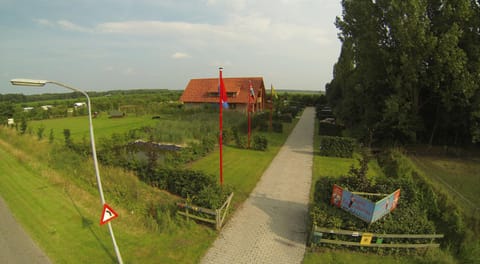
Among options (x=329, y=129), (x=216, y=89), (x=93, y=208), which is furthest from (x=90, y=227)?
(x=216, y=89)

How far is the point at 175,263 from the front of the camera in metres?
6.77

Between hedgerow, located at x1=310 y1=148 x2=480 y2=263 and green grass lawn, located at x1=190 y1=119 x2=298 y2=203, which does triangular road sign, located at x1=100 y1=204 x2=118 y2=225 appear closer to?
green grass lawn, located at x1=190 y1=119 x2=298 y2=203

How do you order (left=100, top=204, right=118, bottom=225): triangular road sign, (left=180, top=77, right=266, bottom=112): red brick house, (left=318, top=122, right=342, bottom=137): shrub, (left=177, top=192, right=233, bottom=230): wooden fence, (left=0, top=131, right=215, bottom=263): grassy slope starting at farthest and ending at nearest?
(left=180, top=77, right=266, bottom=112): red brick house < (left=318, top=122, right=342, bottom=137): shrub < (left=177, top=192, right=233, bottom=230): wooden fence < (left=0, top=131, right=215, bottom=263): grassy slope < (left=100, top=204, right=118, bottom=225): triangular road sign

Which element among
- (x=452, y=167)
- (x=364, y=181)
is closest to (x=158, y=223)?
(x=364, y=181)

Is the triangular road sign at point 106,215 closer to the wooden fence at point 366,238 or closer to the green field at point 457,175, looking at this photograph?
the wooden fence at point 366,238

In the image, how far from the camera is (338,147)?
58.0 feet

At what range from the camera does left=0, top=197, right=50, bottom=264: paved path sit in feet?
22.8

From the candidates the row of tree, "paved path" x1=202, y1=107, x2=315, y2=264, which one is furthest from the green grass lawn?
the row of tree

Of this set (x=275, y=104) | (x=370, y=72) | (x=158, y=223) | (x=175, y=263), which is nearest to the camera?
(x=175, y=263)

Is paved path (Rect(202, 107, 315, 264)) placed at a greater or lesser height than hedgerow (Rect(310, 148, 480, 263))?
lesser

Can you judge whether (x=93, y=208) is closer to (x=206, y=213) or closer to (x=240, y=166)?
(x=206, y=213)

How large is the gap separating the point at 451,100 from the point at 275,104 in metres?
25.6

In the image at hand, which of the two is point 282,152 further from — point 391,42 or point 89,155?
point 89,155

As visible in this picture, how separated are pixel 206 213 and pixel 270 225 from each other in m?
2.42
